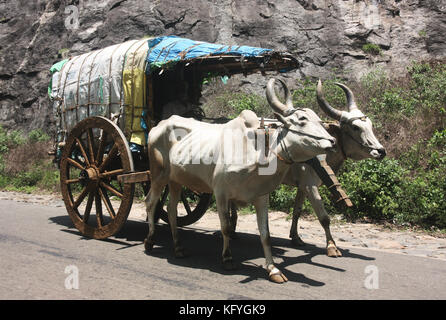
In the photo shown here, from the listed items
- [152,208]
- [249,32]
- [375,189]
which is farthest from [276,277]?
[249,32]

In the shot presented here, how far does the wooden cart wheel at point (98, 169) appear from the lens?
5.52m

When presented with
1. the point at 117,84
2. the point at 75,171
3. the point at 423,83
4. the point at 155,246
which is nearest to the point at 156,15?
the point at 75,171

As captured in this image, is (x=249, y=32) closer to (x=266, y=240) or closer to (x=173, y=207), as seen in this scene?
(x=173, y=207)

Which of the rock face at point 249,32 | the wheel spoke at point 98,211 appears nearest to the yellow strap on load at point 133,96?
the wheel spoke at point 98,211

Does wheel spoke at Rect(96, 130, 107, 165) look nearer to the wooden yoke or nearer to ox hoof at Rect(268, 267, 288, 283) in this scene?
the wooden yoke

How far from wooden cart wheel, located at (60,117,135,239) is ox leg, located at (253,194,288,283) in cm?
190

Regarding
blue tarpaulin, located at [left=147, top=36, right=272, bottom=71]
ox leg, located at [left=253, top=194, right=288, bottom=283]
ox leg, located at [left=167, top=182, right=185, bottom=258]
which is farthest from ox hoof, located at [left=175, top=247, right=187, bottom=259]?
blue tarpaulin, located at [left=147, top=36, right=272, bottom=71]

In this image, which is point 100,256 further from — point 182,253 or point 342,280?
point 342,280

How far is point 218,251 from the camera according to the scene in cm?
543

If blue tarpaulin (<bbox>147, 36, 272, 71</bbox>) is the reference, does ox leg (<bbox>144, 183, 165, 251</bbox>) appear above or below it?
below

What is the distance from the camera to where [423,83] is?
11.9 meters

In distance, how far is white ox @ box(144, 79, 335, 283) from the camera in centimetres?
412

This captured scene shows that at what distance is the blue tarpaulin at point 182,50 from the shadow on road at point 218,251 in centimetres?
255
